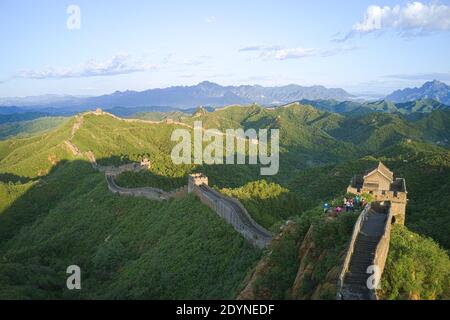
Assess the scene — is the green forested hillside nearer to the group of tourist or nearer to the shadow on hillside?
the shadow on hillside

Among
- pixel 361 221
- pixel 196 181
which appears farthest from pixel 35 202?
pixel 361 221

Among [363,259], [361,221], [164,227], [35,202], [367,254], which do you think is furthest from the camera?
[35,202]

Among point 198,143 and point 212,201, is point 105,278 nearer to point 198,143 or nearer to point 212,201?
point 212,201

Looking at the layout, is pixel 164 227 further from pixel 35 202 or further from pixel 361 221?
pixel 35 202

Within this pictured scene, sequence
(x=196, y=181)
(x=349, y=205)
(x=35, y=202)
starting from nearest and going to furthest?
1. (x=349, y=205)
2. (x=196, y=181)
3. (x=35, y=202)

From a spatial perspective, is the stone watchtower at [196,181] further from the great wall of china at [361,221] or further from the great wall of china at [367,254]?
the great wall of china at [367,254]

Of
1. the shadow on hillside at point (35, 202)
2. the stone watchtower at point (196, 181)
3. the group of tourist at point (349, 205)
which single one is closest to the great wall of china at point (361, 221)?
the stone watchtower at point (196, 181)

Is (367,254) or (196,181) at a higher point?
(367,254)
